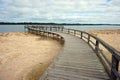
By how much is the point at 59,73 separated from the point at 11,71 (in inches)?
148

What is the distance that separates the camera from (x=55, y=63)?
5.48 m

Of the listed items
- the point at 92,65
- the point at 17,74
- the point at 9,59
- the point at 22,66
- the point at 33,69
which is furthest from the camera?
the point at 9,59

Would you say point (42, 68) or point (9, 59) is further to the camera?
point (9, 59)

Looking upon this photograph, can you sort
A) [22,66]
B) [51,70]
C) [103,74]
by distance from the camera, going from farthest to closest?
1. [22,66]
2. [51,70]
3. [103,74]

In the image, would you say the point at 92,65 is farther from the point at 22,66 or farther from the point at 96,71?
the point at 22,66

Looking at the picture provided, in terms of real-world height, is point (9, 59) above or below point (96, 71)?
below

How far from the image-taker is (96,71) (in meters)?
4.68

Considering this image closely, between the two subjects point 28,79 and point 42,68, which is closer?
point 28,79

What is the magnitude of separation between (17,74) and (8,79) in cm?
60

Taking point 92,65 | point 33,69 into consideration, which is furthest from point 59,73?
point 33,69

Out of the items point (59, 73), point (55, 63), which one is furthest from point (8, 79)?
point (59, 73)

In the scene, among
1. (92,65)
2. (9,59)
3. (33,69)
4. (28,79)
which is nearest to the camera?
(92,65)

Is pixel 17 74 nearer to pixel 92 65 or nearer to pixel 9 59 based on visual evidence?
pixel 9 59

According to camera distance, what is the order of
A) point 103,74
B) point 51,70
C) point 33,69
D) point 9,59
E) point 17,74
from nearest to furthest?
point 103,74 → point 51,70 → point 17,74 → point 33,69 → point 9,59
